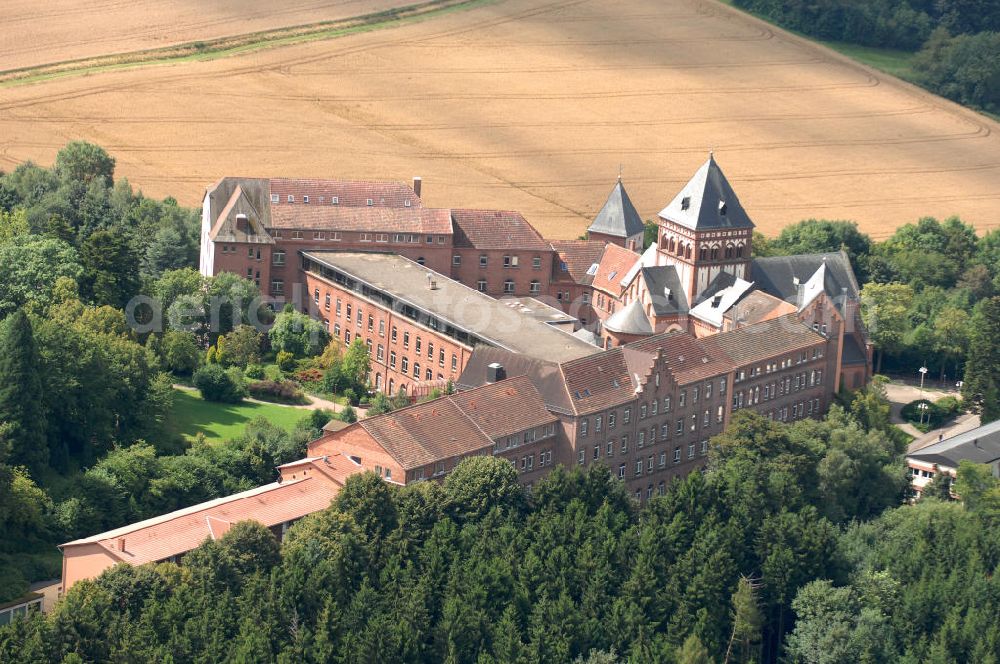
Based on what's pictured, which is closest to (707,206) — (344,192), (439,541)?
(344,192)

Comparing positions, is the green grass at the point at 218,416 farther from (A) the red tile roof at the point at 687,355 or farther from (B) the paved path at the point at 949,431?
(B) the paved path at the point at 949,431

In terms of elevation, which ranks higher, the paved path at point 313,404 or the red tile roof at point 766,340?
the red tile roof at point 766,340

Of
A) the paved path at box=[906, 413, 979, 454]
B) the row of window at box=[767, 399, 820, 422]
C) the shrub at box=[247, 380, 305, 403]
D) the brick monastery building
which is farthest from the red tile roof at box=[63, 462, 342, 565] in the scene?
the paved path at box=[906, 413, 979, 454]

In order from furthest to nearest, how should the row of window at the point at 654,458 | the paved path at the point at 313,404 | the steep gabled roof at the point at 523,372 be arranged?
1. the paved path at the point at 313,404
2. the row of window at the point at 654,458
3. the steep gabled roof at the point at 523,372

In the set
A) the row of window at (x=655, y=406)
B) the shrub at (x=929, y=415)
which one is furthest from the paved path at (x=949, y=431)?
the row of window at (x=655, y=406)

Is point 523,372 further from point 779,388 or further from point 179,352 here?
point 179,352

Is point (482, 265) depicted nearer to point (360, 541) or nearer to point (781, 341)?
point (781, 341)

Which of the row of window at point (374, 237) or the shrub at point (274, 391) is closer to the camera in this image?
the shrub at point (274, 391)
